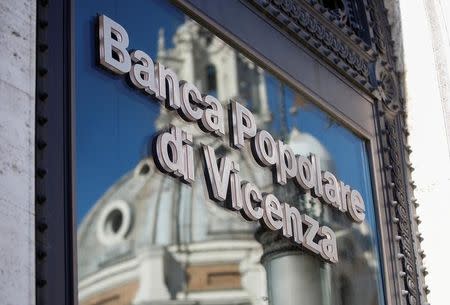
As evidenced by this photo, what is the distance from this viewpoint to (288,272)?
1180cm

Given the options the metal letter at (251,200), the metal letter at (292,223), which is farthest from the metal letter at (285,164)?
the metal letter at (251,200)

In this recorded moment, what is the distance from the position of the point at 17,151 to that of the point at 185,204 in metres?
2.44

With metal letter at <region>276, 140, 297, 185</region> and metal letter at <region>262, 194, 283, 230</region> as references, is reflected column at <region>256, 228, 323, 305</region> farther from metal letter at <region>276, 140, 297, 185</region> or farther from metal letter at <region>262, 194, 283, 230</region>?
metal letter at <region>276, 140, 297, 185</region>

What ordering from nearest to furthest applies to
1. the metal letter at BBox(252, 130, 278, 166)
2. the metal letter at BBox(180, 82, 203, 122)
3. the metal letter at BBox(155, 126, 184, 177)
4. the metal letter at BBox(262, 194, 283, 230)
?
the metal letter at BBox(155, 126, 184, 177), the metal letter at BBox(180, 82, 203, 122), the metal letter at BBox(262, 194, 283, 230), the metal letter at BBox(252, 130, 278, 166)

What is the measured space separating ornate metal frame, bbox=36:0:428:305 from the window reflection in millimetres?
302

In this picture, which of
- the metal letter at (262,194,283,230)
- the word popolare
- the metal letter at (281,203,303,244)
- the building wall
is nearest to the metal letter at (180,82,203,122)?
the word popolare

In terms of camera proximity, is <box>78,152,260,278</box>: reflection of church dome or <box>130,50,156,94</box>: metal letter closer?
<box>78,152,260,278</box>: reflection of church dome

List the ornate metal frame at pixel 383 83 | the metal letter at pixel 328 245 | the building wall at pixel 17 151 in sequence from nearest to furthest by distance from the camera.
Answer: the building wall at pixel 17 151 → the metal letter at pixel 328 245 → the ornate metal frame at pixel 383 83

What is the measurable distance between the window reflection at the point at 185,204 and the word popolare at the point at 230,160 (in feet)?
0.30

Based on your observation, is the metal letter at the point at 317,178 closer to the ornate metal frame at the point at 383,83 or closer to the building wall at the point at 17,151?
the ornate metal frame at the point at 383,83

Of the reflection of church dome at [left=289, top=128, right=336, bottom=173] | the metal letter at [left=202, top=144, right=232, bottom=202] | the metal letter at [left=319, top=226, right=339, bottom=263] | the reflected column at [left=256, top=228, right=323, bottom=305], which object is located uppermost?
the reflection of church dome at [left=289, top=128, right=336, bottom=173]

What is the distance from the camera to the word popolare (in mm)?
10352

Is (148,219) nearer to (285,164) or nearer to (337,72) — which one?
(285,164)

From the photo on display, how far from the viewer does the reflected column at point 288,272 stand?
1138 cm
